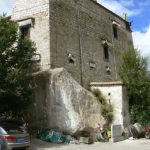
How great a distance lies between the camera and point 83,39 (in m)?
23.9

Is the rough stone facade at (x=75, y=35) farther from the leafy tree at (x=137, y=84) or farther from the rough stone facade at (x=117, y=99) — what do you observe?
the leafy tree at (x=137, y=84)

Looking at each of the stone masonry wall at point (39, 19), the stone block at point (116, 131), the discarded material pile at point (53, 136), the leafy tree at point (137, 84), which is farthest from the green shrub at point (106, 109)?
the stone masonry wall at point (39, 19)

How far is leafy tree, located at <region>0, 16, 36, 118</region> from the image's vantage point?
644 inches

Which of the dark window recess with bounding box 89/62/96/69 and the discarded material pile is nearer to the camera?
the discarded material pile

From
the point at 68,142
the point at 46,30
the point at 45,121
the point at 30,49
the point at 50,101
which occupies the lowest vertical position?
the point at 68,142

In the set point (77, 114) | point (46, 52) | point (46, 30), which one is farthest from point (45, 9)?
point (77, 114)

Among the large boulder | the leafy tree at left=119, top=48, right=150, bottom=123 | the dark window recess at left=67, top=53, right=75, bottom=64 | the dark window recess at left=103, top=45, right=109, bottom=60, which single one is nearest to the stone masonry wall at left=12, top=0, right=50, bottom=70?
the large boulder

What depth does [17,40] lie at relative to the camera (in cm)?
1820

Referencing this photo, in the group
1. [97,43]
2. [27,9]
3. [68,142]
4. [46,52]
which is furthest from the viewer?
[97,43]

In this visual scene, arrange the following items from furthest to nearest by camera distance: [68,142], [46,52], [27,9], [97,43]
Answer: [97,43] → [27,9] → [46,52] → [68,142]

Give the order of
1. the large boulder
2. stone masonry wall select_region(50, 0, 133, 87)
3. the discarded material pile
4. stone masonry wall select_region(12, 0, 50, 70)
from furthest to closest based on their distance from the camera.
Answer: stone masonry wall select_region(50, 0, 133, 87) → stone masonry wall select_region(12, 0, 50, 70) → the large boulder → the discarded material pile

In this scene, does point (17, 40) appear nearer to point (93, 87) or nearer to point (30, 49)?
point (30, 49)

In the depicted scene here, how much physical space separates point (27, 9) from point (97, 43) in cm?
637

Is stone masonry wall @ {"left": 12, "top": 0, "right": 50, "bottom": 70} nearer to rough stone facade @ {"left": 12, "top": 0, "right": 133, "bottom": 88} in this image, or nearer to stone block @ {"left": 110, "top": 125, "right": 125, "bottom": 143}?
rough stone facade @ {"left": 12, "top": 0, "right": 133, "bottom": 88}
